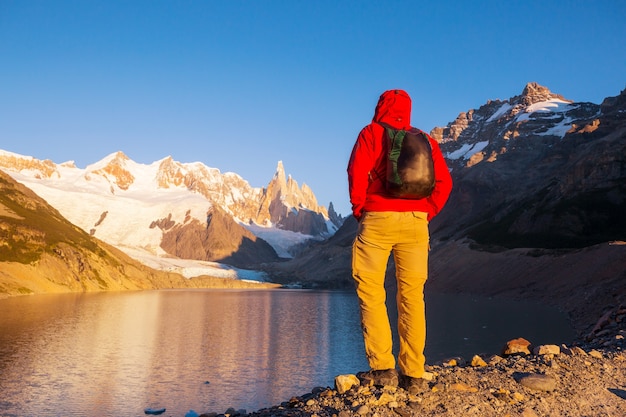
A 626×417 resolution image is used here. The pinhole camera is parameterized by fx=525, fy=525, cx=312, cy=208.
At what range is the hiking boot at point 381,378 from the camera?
736 centimetres

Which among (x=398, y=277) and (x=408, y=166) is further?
(x=398, y=277)

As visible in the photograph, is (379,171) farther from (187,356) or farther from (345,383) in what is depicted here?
(187,356)

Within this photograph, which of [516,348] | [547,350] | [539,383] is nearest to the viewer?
[539,383]

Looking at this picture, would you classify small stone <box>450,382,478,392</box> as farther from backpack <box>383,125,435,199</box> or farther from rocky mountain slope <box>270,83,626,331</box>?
rocky mountain slope <box>270,83,626,331</box>

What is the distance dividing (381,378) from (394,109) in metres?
3.88

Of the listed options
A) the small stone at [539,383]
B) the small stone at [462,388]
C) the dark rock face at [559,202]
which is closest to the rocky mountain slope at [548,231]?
the dark rock face at [559,202]

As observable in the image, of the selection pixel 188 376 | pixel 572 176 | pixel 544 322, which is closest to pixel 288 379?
pixel 188 376

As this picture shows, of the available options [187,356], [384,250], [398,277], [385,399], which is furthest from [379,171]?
[187,356]

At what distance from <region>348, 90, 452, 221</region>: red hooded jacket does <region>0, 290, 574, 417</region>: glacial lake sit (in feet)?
38.4

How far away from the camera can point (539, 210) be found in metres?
126

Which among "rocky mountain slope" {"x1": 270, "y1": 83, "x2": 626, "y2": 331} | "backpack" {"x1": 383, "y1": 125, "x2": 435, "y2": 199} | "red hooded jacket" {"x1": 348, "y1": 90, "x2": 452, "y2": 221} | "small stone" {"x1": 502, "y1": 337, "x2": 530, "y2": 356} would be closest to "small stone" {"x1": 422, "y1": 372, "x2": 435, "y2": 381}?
"red hooded jacket" {"x1": 348, "y1": 90, "x2": 452, "y2": 221}

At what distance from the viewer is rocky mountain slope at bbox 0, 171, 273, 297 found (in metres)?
97.4

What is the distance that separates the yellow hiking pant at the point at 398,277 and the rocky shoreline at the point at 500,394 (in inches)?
20.8

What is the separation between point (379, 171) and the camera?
24.5ft
